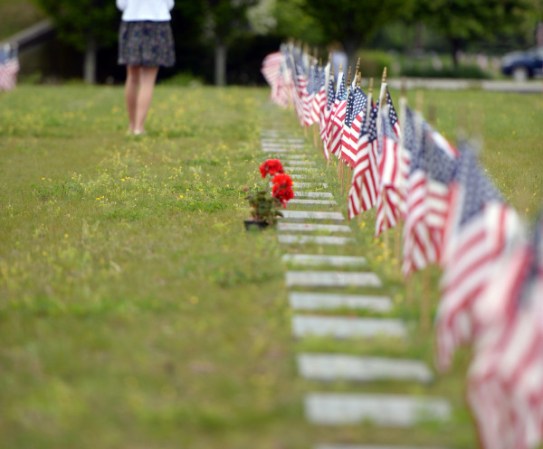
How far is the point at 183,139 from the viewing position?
1452 centimetres

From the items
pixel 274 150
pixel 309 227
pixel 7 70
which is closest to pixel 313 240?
pixel 309 227

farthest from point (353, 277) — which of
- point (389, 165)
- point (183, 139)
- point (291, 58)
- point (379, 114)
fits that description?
point (291, 58)

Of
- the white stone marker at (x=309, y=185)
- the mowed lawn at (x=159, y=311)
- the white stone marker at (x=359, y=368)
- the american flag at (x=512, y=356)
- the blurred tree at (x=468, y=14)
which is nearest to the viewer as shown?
the american flag at (x=512, y=356)

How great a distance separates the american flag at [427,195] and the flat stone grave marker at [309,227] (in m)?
1.77

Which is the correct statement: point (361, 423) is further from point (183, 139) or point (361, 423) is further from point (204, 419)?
point (183, 139)

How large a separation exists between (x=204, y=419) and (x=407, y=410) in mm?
888

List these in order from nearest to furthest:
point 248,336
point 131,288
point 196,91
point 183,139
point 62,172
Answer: point 248,336 < point 131,288 < point 62,172 < point 183,139 < point 196,91

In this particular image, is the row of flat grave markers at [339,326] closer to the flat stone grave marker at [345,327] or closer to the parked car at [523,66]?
the flat stone grave marker at [345,327]

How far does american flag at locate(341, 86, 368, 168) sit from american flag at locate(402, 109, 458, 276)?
270 cm

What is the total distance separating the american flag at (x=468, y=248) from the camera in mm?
4699

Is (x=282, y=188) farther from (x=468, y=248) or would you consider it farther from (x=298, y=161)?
(x=298, y=161)

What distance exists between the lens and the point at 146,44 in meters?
13.4

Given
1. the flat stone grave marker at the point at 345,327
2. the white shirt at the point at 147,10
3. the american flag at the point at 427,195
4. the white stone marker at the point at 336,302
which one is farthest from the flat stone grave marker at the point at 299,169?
the flat stone grave marker at the point at 345,327

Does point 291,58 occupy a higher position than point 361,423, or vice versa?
point 291,58
